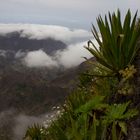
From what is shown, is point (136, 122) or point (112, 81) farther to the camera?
point (112, 81)

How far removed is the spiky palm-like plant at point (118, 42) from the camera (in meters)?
7.11

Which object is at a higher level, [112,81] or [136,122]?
[112,81]

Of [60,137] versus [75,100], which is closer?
[60,137]

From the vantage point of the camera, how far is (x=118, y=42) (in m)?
6.97

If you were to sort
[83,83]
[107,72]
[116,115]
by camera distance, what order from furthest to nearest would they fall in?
[83,83]
[107,72]
[116,115]

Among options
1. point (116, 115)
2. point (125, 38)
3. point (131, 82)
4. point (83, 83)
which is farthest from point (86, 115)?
point (83, 83)

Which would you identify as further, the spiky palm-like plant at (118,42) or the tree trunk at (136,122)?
the spiky palm-like plant at (118,42)

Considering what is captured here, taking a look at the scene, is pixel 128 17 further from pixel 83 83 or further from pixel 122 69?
pixel 83 83

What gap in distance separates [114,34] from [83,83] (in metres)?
4.92

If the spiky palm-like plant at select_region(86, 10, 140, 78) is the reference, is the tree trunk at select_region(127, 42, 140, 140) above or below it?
below

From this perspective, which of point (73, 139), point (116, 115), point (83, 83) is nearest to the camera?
point (73, 139)

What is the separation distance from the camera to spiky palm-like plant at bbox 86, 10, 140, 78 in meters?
7.11

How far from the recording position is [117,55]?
716 centimetres

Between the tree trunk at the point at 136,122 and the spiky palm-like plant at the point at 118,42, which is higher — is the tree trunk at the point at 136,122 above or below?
below
